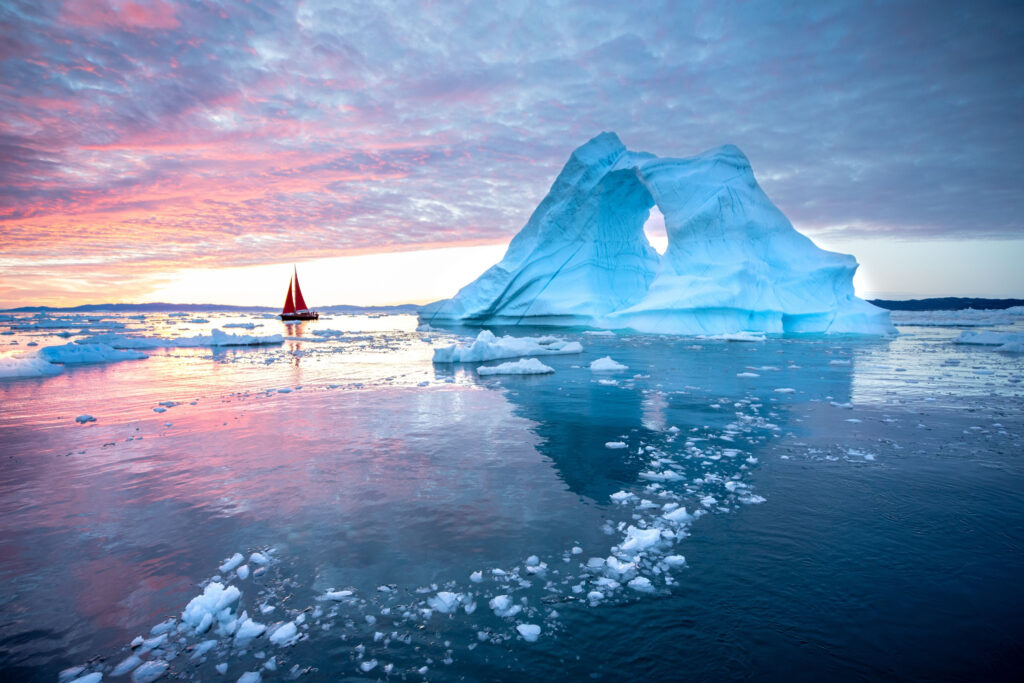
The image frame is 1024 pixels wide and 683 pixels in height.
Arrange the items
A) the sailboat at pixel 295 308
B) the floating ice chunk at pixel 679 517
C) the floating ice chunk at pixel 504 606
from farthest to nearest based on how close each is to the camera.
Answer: the sailboat at pixel 295 308 → the floating ice chunk at pixel 679 517 → the floating ice chunk at pixel 504 606

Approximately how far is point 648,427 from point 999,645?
413 centimetres

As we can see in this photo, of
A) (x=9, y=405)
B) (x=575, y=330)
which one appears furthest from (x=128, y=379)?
Result: (x=575, y=330)

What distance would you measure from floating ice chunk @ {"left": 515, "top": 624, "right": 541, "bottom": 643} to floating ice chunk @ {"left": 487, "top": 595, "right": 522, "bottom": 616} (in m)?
0.11

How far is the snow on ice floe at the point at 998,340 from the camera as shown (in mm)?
17250

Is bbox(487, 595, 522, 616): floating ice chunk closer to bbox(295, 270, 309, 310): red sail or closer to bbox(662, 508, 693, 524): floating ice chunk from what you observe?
bbox(662, 508, 693, 524): floating ice chunk

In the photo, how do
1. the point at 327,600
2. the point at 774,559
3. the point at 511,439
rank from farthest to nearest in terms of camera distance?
the point at 511,439
the point at 774,559
the point at 327,600

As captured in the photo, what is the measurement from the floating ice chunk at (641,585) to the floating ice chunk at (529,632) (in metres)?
0.62

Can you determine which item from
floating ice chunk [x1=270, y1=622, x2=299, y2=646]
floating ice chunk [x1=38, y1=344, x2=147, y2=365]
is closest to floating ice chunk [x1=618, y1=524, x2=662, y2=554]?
Result: floating ice chunk [x1=270, y1=622, x2=299, y2=646]

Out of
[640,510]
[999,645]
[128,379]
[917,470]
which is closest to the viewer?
[999,645]

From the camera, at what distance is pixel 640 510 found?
3.69 m

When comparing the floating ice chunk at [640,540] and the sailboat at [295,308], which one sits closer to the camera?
the floating ice chunk at [640,540]

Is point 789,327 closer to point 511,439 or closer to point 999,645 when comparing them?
point 511,439

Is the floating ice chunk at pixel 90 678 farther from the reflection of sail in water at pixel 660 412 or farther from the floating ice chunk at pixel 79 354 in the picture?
the floating ice chunk at pixel 79 354

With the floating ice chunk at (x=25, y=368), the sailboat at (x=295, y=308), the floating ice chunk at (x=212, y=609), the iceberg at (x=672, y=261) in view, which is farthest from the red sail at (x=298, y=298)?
the floating ice chunk at (x=212, y=609)
